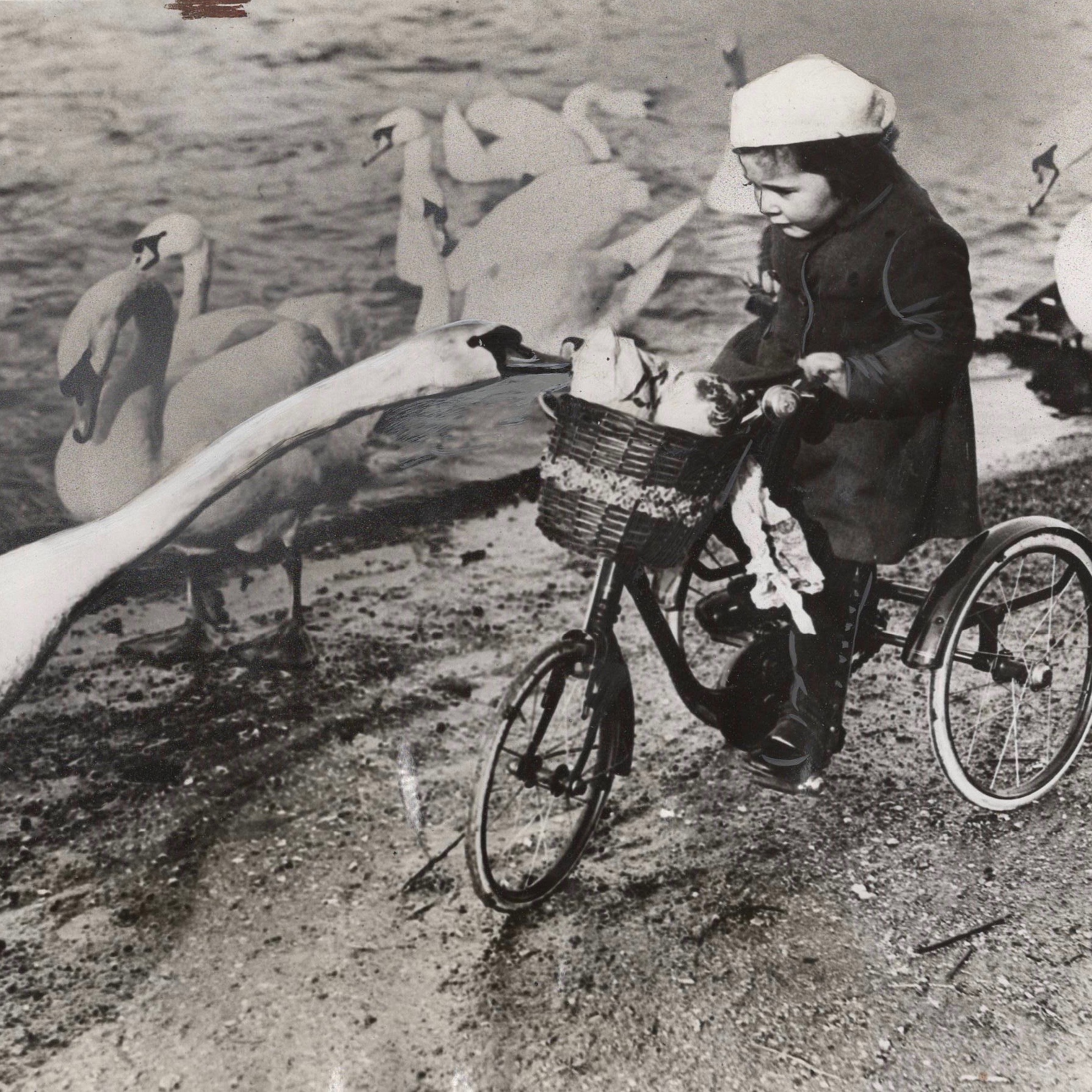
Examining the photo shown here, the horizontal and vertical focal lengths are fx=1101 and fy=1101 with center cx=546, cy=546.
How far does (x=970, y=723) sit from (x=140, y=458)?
1.99 m

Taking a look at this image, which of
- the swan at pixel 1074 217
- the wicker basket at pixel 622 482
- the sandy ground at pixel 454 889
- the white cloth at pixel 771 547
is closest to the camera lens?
the wicker basket at pixel 622 482

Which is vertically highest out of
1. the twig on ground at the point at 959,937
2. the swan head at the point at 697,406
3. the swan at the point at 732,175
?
the swan at the point at 732,175

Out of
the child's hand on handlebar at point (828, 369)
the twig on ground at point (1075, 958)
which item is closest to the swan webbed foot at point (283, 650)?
the child's hand on handlebar at point (828, 369)

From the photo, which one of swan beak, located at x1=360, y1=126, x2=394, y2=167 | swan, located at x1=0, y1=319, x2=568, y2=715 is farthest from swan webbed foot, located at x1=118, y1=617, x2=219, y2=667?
swan beak, located at x1=360, y1=126, x2=394, y2=167

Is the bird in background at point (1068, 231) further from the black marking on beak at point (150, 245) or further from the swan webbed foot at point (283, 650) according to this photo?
the black marking on beak at point (150, 245)

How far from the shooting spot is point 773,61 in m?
2.35

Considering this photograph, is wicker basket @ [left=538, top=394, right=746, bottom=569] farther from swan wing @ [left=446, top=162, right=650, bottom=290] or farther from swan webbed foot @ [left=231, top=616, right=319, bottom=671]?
swan webbed foot @ [left=231, top=616, right=319, bottom=671]

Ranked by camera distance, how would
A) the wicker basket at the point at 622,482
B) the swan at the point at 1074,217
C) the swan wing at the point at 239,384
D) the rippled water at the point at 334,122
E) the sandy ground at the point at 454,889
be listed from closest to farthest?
the wicker basket at the point at 622,482 < the sandy ground at the point at 454,889 < the rippled water at the point at 334,122 < the swan wing at the point at 239,384 < the swan at the point at 1074,217

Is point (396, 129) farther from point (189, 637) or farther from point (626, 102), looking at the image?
point (189, 637)

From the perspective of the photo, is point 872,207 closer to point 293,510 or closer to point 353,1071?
point 293,510

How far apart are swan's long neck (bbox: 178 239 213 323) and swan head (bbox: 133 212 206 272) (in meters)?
0.01

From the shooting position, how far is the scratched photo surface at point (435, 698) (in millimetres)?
2127

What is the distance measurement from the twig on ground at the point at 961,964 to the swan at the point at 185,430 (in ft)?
4.89

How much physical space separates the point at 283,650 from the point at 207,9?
1381 millimetres
